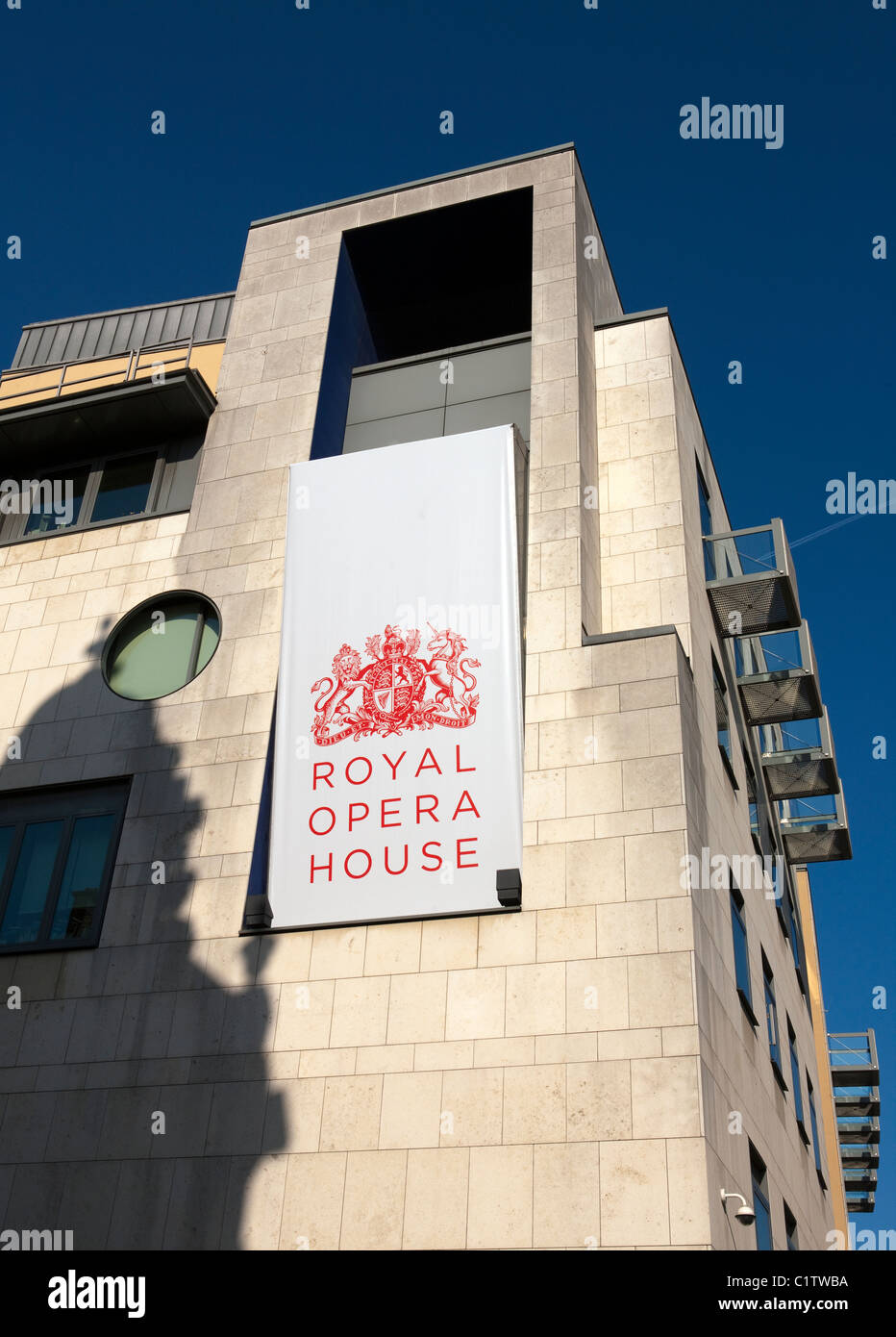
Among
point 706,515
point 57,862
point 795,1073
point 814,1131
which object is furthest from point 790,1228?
point 57,862

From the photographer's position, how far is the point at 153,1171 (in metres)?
16.8

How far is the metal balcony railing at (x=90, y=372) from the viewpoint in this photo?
1069 inches

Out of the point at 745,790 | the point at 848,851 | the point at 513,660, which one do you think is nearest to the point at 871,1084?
the point at 848,851

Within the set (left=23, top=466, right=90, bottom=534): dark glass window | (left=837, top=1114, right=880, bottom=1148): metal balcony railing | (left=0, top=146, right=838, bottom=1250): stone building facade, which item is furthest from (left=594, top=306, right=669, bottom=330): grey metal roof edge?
(left=837, top=1114, right=880, bottom=1148): metal balcony railing

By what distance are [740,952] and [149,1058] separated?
979 cm

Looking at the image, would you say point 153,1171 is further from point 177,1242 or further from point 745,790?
Answer: point 745,790

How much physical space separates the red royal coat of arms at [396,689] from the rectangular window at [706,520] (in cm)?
631

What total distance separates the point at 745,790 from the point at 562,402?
8.86 meters

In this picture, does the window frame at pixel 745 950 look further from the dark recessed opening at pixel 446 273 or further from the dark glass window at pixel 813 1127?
the dark recessed opening at pixel 446 273

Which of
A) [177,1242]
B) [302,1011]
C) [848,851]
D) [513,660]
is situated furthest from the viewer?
[848,851]

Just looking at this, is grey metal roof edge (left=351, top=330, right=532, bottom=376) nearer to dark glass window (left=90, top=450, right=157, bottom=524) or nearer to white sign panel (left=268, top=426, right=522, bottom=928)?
white sign panel (left=268, top=426, right=522, bottom=928)

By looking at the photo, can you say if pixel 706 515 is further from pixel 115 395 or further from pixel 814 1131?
pixel 814 1131

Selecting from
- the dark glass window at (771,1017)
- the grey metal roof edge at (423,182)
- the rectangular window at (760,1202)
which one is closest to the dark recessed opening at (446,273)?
the grey metal roof edge at (423,182)

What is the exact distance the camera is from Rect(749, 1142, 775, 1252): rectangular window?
18328 mm
